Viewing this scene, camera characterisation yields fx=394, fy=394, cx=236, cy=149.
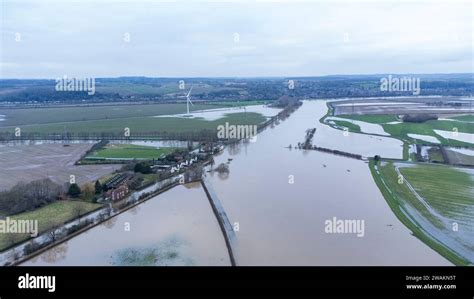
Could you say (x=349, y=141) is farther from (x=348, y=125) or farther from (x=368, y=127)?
(x=368, y=127)

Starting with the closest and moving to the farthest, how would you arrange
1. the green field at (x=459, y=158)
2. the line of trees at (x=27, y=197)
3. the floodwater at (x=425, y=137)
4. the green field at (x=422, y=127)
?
the line of trees at (x=27, y=197)
the green field at (x=459, y=158)
the floodwater at (x=425, y=137)
the green field at (x=422, y=127)

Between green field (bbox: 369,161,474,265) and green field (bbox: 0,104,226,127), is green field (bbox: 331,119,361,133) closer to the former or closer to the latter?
green field (bbox: 369,161,474,265)

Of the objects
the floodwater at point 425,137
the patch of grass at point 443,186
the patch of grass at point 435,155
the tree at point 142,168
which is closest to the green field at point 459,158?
the patch of grass at point 435,155

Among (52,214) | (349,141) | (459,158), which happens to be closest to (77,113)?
(349,141)

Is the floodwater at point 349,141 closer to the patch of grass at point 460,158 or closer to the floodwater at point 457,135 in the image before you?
the patch of grass at point 460,158

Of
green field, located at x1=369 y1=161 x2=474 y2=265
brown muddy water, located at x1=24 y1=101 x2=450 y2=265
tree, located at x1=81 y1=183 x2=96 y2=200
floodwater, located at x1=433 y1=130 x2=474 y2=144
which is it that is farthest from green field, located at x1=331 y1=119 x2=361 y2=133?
tree, located at x1=81 y1=183 x2=96 y2=200

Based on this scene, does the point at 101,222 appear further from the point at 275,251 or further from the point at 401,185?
the point at 401,185
